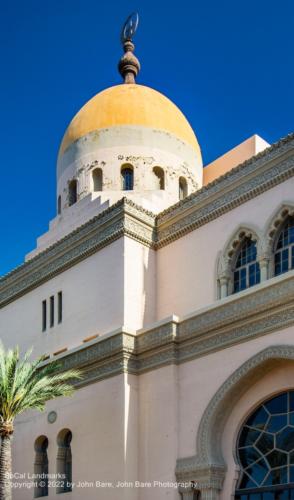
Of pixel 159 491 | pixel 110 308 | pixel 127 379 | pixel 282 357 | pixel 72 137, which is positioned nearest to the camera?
pixel 282 357

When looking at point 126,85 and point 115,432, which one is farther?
point 126,85

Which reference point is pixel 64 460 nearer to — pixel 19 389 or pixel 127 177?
pixel 19 389

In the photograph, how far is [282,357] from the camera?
15.6 meters

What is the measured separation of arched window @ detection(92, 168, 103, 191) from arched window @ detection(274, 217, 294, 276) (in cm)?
782

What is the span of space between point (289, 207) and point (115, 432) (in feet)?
22.7

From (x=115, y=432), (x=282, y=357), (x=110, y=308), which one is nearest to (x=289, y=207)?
(x=282, y=357)

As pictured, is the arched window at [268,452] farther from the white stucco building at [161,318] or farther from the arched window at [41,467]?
the arched window at [41,467]

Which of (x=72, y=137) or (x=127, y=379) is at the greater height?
(x=72, y=137)

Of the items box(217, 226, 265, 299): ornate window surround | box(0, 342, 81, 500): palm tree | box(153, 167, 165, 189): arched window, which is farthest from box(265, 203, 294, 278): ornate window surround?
box(153, 167, 165, 189): arched window

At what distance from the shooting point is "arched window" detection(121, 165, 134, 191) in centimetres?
2355

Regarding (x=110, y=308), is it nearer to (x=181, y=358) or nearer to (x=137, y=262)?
(x=137, y=262)

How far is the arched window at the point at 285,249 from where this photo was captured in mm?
17484

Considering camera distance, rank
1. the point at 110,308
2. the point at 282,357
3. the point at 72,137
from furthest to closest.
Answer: the point at 72,137 → the point at 110,308 → the point at 282,357

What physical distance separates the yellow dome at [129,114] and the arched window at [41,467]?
9.87 m
